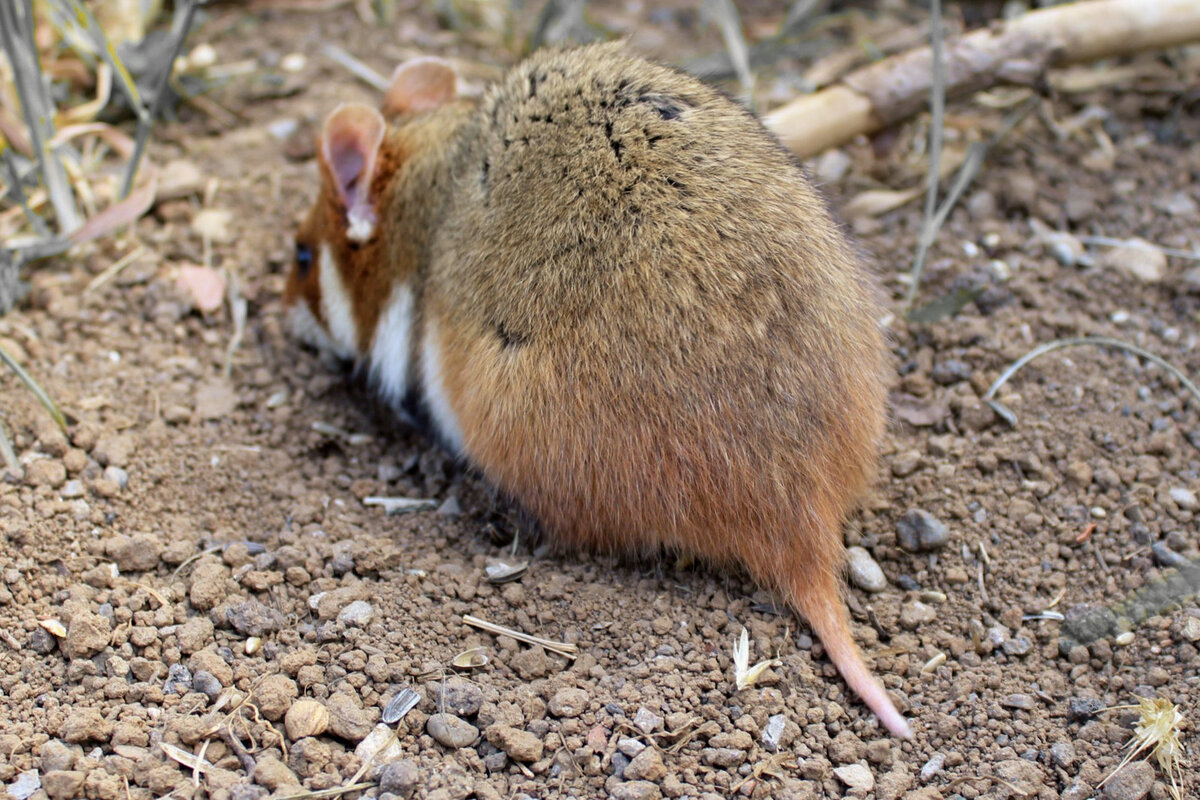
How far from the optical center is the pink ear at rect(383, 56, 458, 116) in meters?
4.57

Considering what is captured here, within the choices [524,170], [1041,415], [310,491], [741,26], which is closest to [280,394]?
[310,491]

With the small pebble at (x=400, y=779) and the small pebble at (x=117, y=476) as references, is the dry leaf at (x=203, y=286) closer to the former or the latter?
the small pebble at (x=117, y=476)

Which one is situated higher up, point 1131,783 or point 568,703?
point 568,703

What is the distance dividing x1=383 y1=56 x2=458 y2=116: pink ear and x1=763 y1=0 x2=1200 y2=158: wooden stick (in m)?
1.45

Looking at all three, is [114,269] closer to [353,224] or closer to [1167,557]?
[353,224]

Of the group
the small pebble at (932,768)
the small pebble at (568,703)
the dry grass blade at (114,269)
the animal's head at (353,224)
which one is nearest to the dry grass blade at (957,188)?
the small pebble at (932,768)

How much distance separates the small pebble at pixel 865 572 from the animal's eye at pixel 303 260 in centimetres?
249

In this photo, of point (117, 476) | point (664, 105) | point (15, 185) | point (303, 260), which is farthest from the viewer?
point (303, 260)

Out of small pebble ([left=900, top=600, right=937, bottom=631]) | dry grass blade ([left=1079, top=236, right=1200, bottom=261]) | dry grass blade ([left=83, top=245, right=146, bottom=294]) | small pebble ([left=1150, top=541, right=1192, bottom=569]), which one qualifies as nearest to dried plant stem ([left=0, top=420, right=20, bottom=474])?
dry grass blade ([left=83, top=245, right=146, bottom=294])

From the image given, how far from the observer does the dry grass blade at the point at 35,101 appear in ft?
12.7

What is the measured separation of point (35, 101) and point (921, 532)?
3.70 metres

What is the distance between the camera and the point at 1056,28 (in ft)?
15.2

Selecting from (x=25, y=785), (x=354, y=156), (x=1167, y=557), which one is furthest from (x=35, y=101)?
(x=1167, y=557)

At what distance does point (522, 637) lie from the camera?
310 cm
